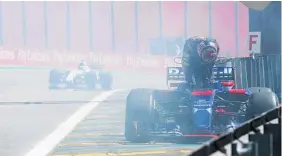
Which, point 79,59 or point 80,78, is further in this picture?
point 80,78

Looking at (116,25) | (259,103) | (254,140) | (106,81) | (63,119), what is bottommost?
(63,119)

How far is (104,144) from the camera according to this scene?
9141 millimetres

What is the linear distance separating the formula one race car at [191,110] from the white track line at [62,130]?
44.0 inches

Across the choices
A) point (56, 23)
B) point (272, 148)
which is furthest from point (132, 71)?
point (272, 148)

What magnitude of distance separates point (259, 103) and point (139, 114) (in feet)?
5.05

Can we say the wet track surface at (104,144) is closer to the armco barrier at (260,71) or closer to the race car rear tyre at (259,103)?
the race car rear tyre at (259,103)

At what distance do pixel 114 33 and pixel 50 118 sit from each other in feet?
18.7

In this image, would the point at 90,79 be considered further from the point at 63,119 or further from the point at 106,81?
the point at 63,119

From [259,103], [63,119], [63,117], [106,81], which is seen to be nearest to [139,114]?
[259,103]

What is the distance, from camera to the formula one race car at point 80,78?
758 inches

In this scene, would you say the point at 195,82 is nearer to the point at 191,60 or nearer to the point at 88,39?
the point at 191,60

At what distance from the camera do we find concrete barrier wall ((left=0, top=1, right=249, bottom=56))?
1758 cm

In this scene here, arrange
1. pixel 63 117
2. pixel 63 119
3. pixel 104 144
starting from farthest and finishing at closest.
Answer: pixel 63 117 < pixel 63 119 < pixel 104 144

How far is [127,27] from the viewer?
18.1 metres
